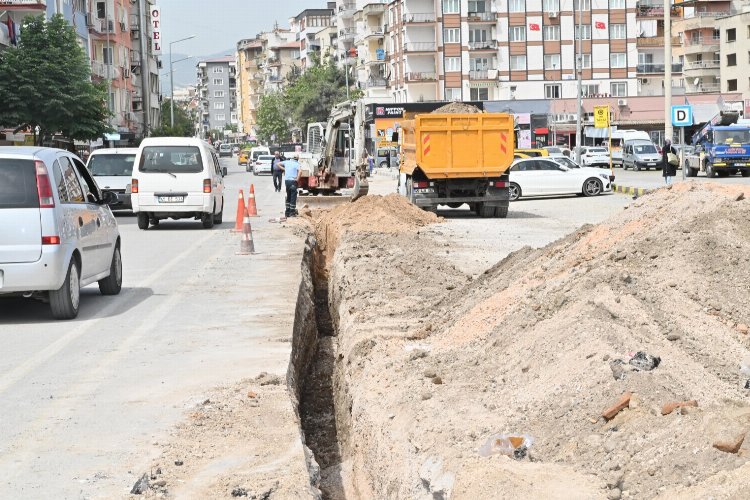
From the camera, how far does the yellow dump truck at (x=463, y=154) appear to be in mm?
27875

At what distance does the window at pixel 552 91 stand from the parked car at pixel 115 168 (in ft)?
231

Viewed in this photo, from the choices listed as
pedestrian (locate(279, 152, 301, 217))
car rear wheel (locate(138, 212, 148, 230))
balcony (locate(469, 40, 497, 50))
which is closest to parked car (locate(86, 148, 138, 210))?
pedestrian (locate(279, 152, 301, 217))

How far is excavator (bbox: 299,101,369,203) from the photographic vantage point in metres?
34.7

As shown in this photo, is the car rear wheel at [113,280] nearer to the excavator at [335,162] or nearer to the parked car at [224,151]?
the excavator at [335,162]

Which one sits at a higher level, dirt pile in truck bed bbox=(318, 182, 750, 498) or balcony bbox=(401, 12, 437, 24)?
balcony bbox=(401, 12, 437, 24)

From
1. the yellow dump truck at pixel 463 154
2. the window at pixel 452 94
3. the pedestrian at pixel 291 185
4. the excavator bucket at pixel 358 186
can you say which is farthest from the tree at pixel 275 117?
the yellow dump truck at pixel 463 154

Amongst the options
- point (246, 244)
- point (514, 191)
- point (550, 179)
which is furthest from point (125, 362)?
point (550, 179)

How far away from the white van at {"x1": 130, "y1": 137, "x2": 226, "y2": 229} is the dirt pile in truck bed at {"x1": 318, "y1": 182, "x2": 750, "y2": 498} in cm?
1210

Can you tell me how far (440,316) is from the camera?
1116cm

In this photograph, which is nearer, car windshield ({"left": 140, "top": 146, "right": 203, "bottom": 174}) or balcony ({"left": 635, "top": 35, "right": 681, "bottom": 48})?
car windshield ({"left": 140, "top": 146, "right": 203, "bottom": 174})

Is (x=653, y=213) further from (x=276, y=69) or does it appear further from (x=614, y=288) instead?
(x=276, y=69)

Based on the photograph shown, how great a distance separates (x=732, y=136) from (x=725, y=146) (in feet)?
2.27

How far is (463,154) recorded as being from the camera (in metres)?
28.0

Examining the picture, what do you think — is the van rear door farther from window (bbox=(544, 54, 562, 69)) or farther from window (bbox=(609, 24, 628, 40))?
window (bbox=(609, 24, 628, 40))
